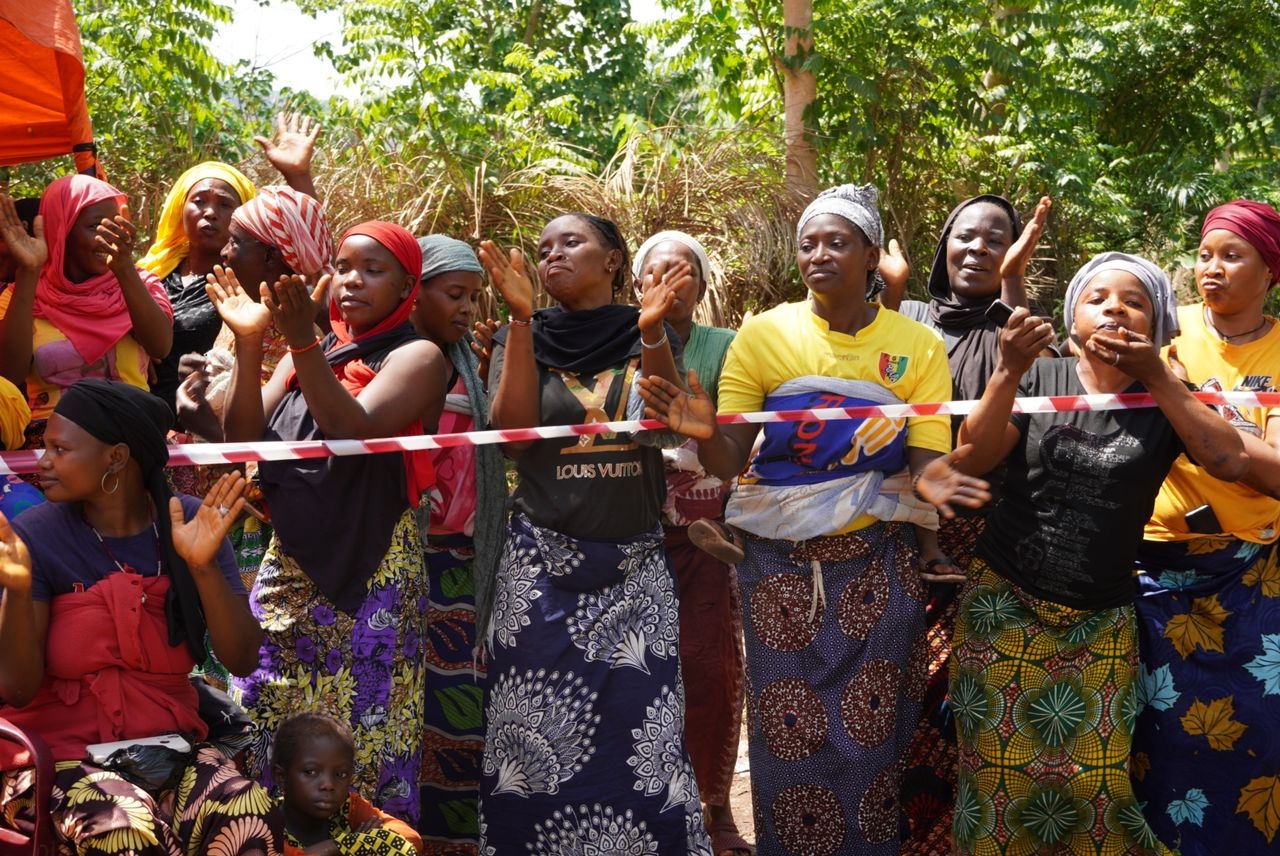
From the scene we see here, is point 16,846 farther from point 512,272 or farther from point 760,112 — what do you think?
point 760,112

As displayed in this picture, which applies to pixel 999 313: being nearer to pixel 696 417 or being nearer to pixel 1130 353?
pixel 1130 353

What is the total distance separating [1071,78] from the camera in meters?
11.8

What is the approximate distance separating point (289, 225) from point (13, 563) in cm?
152

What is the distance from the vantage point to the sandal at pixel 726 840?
Result: 522 centimetres

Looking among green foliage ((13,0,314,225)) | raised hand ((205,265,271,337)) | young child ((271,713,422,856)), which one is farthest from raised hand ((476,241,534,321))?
green foliage ((13,0,314,225))

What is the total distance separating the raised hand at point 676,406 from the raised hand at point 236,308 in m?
1.13

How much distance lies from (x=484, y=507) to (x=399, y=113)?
21.2 ft

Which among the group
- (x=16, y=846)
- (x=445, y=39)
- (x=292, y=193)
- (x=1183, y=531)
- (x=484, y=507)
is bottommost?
(x=16, y=846)

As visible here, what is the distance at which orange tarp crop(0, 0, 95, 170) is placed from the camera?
17.7 feet

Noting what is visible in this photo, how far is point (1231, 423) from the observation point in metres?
4.31

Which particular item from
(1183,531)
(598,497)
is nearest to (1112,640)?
(1183,531)

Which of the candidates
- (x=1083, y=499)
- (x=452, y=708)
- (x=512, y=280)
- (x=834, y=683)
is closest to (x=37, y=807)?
(x=452, y=708)

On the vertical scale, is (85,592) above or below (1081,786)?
above

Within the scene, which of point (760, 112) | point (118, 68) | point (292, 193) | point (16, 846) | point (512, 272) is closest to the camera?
point (16, 846)
